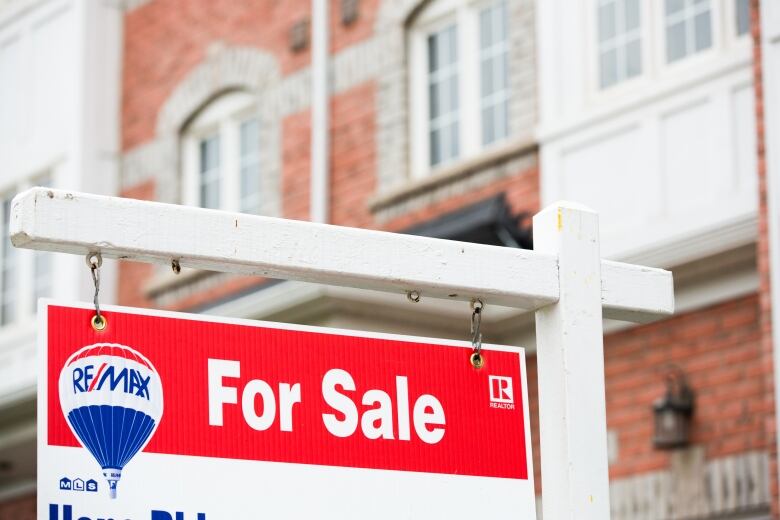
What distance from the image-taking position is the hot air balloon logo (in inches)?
122

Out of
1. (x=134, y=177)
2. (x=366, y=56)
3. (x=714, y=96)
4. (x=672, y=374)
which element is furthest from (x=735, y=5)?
(x=134, y=177)

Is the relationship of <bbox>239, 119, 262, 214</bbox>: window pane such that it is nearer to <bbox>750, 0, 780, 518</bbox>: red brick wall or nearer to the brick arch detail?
the brick arch detail

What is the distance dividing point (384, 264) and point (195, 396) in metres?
0.49

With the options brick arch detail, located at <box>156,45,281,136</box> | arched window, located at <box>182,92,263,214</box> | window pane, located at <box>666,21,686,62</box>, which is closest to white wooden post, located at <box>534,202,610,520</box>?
window pane, located at <box>666,21,686,62</box>

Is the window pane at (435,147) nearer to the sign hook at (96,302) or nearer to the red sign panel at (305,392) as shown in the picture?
the red sign panel at (305,392)

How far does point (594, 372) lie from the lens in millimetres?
3508

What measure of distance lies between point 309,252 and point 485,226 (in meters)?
8.13

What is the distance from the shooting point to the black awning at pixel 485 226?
11289mm

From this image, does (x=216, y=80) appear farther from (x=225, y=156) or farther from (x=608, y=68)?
(x=608, y=68)

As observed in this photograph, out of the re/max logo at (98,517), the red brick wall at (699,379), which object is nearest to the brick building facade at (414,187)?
the red brick wall at (699,379)

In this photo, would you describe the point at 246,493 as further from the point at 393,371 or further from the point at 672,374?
the point at 672,374

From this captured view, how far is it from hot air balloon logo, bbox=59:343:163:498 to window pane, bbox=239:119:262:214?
38.3 feet

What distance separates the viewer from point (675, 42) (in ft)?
36.9

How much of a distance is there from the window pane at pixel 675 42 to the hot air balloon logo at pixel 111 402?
8.47 metres
